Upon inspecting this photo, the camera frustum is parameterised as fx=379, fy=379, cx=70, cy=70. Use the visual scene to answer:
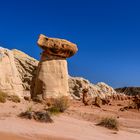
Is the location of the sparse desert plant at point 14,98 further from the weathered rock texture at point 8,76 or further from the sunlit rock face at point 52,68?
the sunlit rock face at point 52,68

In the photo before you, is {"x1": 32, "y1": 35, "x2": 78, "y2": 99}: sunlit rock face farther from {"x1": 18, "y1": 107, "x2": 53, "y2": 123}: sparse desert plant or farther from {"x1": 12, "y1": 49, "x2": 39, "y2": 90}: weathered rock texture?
{"x1": 12, "y1": 49, "x2": 39, "y2": 90}: weathered rock texture

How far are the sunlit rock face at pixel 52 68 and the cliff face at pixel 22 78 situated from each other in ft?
4.63

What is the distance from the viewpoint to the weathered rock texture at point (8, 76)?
16812mm

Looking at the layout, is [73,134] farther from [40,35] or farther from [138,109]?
[138,109]

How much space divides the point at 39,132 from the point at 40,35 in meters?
13.0

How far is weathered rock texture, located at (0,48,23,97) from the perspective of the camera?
55.2 ft

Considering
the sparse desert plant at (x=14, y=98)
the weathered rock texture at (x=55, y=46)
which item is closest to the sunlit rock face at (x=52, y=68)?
the weathered rock texture at (x=55, y=46)

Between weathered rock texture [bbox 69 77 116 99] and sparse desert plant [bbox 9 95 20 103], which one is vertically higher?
weathered rock texture [bbox 69 77 116 99]

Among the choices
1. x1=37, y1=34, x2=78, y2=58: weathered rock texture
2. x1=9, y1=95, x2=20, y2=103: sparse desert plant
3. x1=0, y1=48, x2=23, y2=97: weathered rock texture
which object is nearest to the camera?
x1=9, y1=95, x2=20, y2=103: sparse desert plant

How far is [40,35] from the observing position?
21.0m

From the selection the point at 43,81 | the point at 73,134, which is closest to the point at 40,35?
Result: the point at 43,81

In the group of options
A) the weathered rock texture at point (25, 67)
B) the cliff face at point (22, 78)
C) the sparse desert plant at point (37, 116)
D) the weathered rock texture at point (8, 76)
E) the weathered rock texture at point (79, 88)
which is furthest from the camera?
the weathered rock texture at point (79, 88)

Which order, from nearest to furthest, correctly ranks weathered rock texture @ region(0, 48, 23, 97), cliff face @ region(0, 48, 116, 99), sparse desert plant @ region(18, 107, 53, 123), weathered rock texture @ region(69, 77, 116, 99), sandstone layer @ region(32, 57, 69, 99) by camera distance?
sparse desert plant @ region(18, 107, 53, 123)
weathered rock texture @ region(0, 48, 23, 97)
cliff face @ region(0, 48, 116, 99)
sandstone layer @ region(32, 57, 69, 99)
weathered rock texture @ region(69, 77, 116, 99)

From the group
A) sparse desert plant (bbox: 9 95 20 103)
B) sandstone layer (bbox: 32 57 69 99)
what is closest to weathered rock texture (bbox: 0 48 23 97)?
sparse desert plant (bbox: 9 95 20 103)
